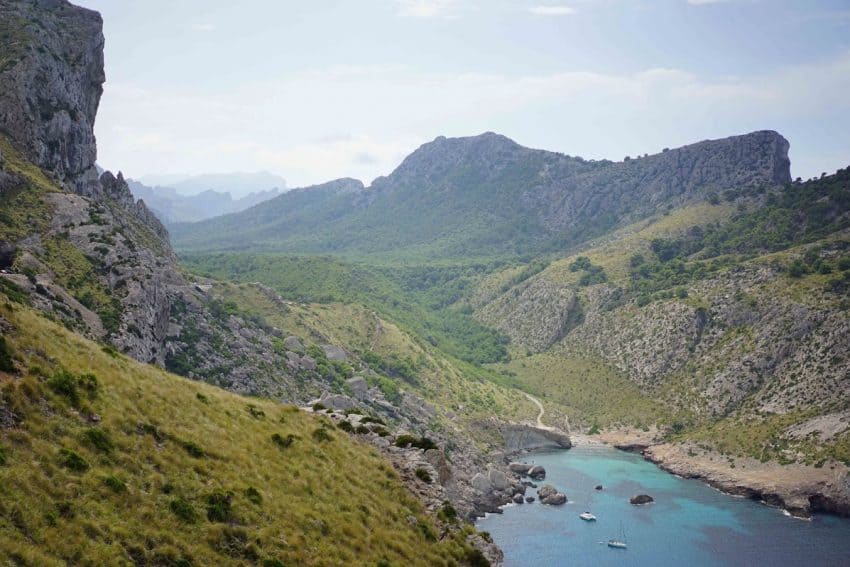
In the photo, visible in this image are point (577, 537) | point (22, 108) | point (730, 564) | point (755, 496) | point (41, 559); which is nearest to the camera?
point (41, 559)

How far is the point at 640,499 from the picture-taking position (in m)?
114

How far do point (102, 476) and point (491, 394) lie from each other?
468ft

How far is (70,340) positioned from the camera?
1252 inches

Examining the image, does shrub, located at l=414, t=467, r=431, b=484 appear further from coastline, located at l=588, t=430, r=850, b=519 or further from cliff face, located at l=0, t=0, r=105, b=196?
coastline, located at l=588, t=430, r=850, b=519

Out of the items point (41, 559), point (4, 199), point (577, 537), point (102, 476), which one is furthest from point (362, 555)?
point (577, 537)

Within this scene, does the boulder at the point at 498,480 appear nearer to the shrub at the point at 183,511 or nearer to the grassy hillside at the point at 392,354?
the grassy hillside at the point at 392,354

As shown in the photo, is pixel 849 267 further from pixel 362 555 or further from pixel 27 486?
pixel 27 486

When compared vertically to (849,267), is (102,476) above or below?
below

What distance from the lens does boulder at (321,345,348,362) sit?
134 m

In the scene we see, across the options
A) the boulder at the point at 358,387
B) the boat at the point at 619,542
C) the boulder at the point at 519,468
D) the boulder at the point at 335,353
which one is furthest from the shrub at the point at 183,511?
the boulder at the point at 519,468

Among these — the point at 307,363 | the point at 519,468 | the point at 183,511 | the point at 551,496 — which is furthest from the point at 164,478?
the point at 519,468

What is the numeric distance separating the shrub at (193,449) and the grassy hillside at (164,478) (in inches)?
2.4

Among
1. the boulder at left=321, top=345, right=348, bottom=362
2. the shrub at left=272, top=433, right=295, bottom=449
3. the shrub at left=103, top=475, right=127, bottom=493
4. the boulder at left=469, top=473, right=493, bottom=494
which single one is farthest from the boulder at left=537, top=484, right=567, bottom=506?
the shrub at left=103, top=475, right=127, bottom=493

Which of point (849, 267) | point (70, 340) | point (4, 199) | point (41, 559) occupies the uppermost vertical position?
point (849, 267)
